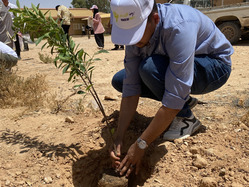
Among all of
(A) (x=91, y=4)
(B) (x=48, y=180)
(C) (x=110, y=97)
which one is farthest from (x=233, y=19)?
(A) (x=91, y=4)

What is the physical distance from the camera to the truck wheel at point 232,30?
23.0 ft

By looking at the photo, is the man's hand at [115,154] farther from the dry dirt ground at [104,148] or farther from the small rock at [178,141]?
the small rock at [178,141]

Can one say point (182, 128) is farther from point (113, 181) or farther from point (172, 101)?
point (113, 181)

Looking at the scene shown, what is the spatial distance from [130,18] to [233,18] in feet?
22.3

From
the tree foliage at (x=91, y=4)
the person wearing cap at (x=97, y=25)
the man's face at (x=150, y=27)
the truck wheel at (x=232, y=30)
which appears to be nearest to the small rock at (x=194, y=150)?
the man's face at (x=150, y=27)

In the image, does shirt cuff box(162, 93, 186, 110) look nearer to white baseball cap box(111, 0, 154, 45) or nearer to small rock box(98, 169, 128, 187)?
white baseball cap box(111, 0, 154, 45)

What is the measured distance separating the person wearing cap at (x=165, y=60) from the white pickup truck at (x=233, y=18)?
566 centimetres

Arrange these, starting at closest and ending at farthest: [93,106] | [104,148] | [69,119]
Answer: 1. [104,148]
2. [69,119]
3. [93,106]

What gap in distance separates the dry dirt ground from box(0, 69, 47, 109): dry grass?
119 millimetres

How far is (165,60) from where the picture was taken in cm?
173

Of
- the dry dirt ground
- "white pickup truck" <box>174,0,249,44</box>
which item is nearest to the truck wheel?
"white pickup truck" <box>174,0,249,44</box>

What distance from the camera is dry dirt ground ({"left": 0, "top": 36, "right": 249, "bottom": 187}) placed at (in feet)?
5.47

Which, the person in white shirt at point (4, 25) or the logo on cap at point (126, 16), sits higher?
the logo on cap at point (126, 16)

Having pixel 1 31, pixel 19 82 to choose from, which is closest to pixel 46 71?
pixel 1 31
